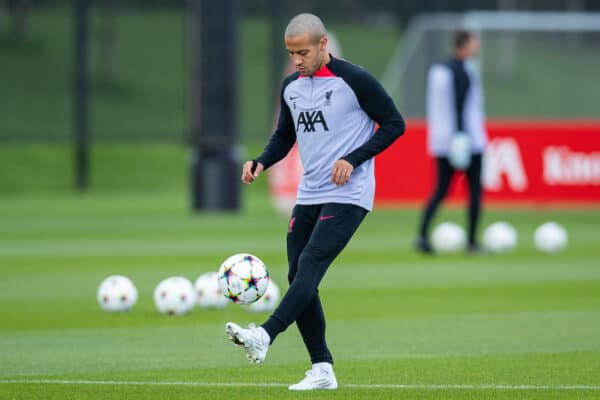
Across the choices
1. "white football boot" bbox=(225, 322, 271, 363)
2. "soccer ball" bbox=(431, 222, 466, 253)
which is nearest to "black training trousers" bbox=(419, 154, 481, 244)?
"soccer ball" bbox=(431, 222, 466, 253)

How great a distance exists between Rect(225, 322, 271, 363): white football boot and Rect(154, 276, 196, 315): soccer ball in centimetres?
462

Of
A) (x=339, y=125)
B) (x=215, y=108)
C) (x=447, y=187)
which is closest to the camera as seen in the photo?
(x=339, y=125)

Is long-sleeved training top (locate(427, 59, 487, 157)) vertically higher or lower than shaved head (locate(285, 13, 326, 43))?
lower

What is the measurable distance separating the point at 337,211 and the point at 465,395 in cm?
132

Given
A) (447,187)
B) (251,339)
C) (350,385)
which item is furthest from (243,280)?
(447,187)

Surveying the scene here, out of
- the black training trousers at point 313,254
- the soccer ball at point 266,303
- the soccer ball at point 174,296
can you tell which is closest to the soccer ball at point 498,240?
the soccer ball at point 266,303

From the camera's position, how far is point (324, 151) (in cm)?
875

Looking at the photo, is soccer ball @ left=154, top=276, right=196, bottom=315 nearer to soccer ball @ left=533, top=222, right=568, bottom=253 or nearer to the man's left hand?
the man's left hand

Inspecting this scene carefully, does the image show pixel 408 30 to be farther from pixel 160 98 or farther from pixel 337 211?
pixel 337 211

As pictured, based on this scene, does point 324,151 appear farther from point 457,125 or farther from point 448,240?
point 448,240

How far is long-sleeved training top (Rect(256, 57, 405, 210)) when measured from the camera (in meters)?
8.69

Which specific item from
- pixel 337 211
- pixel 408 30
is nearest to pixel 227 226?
pixel 408 30

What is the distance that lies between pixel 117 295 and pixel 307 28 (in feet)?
A: 16.3

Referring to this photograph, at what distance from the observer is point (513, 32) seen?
105ft
